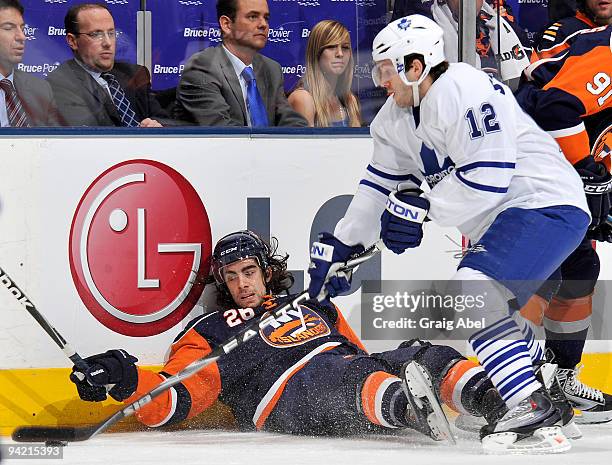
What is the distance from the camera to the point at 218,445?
3.42 m

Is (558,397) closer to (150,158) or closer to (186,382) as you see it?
(186,382)

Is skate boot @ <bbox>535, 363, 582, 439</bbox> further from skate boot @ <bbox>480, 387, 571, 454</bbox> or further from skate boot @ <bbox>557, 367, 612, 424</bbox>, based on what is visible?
skate boot @ <bbox>480, 387, 571, 454</bbox>

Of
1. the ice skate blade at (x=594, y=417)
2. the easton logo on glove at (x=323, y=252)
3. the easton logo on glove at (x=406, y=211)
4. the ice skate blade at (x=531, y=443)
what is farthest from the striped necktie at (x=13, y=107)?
the ice skate blade at (x=594, y=417)

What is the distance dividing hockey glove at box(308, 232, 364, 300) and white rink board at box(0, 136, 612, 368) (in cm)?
34

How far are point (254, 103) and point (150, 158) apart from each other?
15.1 inches

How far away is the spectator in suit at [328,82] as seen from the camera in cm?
397

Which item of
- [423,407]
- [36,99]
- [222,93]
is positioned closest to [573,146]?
[423,407]

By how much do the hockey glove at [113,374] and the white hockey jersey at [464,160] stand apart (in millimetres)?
725

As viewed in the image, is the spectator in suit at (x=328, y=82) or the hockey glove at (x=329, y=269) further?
the spectator in suit at (x=328, y=82)

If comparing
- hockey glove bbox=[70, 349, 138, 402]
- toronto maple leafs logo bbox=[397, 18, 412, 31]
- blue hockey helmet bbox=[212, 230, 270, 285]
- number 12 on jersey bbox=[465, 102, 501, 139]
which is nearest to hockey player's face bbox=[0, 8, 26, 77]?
blue hockey helmet bbox=[212, 230, 270, 285]

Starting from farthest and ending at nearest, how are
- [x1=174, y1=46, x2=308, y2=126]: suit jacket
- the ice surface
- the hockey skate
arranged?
[x1=174, y1=46, x2=308, y2=126]: suit jacket
the hockey skate
the ice surface

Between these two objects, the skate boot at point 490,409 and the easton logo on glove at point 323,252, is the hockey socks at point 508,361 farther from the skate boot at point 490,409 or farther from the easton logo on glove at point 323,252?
the easton logo on glove at point 323,252

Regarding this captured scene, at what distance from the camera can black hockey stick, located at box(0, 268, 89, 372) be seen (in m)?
3.63

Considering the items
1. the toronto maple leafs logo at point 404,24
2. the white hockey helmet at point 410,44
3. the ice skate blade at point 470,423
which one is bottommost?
the ice skate blade at point 470,423
